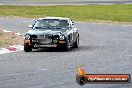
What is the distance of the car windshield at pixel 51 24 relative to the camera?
21.8 m

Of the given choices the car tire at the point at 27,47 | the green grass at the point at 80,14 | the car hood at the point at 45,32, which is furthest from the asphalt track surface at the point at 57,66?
the green grass at the point at 80,14

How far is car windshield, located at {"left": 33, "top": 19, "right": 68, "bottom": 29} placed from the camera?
71.5ft

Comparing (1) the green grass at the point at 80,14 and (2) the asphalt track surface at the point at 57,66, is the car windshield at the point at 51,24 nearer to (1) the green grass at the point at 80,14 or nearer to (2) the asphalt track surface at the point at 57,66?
(2) the asphalt track surface at the point at 57,66

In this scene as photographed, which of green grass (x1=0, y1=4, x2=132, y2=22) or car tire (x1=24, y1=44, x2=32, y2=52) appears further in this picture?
green grass (x1=0, y1=4, x2=132, y2=22)

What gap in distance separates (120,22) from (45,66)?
29.2 m

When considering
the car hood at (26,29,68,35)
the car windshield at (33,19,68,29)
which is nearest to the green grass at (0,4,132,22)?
the car windshield at (33,19,68,29)

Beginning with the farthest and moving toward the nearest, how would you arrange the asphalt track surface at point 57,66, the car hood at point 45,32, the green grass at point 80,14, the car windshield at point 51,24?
the green grass at point 80,14 → the car windshield at point 51,24 → the car hood at point 45,32 → the asphalt track surface at point 57,66

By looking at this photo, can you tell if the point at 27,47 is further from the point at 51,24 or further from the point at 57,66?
the point at 57,66

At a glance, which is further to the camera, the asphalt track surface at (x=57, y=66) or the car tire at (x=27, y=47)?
the car tire at (x=27, y=47)

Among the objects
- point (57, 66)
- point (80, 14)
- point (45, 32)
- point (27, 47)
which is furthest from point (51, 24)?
point (80, 14)

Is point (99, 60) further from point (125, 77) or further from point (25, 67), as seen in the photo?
point (125, 77)

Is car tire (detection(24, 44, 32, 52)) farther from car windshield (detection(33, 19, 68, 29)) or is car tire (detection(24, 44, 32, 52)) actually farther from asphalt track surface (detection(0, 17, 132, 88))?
car windshield (detection(33, 19, 68, 29))

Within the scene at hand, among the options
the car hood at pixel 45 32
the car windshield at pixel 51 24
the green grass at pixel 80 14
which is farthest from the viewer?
the green grass at pixel 80 14

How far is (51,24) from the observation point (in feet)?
74.3
